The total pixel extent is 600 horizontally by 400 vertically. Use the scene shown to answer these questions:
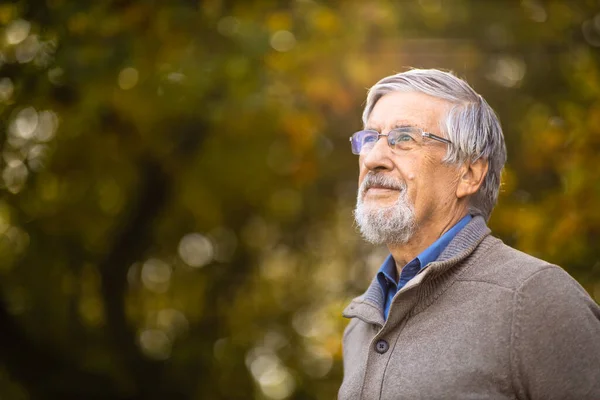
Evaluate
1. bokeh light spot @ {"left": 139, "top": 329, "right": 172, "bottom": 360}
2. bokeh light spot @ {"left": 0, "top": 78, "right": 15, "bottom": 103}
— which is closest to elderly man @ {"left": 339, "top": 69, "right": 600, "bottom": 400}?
bokeh light spot @ {"left": 0, "top": 78, "right": 15, "bottom": 103}

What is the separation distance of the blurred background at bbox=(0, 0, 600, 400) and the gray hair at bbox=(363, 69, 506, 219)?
1814 mm

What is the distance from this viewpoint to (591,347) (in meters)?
1.92

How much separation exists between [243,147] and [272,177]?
692mm

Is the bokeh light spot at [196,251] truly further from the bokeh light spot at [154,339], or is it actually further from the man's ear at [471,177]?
the man's ear at [471,177]

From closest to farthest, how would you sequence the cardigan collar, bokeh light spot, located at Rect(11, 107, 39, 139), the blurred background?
the cardigan collar
the blurred background
bokeh light spot, located at Rect(11, 107, 39, 139)

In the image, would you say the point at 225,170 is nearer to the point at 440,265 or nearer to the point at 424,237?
the point at 424,237

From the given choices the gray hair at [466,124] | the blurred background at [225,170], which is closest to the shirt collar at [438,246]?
the gray hair at [466,124]

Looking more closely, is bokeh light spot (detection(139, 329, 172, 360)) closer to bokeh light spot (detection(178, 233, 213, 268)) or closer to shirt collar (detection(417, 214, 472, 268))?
bokeh light spot (detection(178, 233, 213, 268))

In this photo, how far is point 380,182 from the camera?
98.2 inches

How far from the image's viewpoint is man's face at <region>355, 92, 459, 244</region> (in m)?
2.43

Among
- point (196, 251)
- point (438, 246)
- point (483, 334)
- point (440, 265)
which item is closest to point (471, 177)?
point (438, 246)

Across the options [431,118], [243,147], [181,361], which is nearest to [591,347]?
[431,118]

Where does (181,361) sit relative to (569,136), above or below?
below

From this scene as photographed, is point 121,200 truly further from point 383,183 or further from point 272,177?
point 383,183
